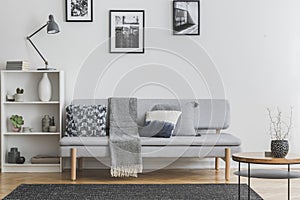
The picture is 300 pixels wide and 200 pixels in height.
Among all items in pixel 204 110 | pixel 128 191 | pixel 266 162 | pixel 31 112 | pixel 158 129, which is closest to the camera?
pixel 266 162

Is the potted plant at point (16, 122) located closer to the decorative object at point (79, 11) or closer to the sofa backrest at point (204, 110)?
the sofa backrest at point (204, 110)

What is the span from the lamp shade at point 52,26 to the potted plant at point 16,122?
3.22 feet

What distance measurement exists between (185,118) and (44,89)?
5.05ft

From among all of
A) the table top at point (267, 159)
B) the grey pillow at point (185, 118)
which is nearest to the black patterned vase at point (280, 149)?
the table top at point (267, 159)

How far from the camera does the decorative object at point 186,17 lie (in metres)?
6.75

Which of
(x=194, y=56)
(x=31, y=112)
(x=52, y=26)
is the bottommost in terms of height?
(x=31, y=112)

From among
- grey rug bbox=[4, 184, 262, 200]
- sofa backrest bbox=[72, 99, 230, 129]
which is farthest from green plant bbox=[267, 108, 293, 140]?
grey rug bbox=[4, 184, 262, 200]

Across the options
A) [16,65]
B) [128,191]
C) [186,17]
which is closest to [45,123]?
[16,65]

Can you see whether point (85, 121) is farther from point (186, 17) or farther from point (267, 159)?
point (267, 159)

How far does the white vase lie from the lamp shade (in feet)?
1.56

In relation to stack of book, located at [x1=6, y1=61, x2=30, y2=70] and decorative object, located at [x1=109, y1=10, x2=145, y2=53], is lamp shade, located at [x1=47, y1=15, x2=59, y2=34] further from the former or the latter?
decorative object, located at [x1=109, y1=10, x2=145, y2=53]

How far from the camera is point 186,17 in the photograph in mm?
6770

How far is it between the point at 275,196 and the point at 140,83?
230 cm

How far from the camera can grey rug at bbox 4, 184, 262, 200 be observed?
197 inches
